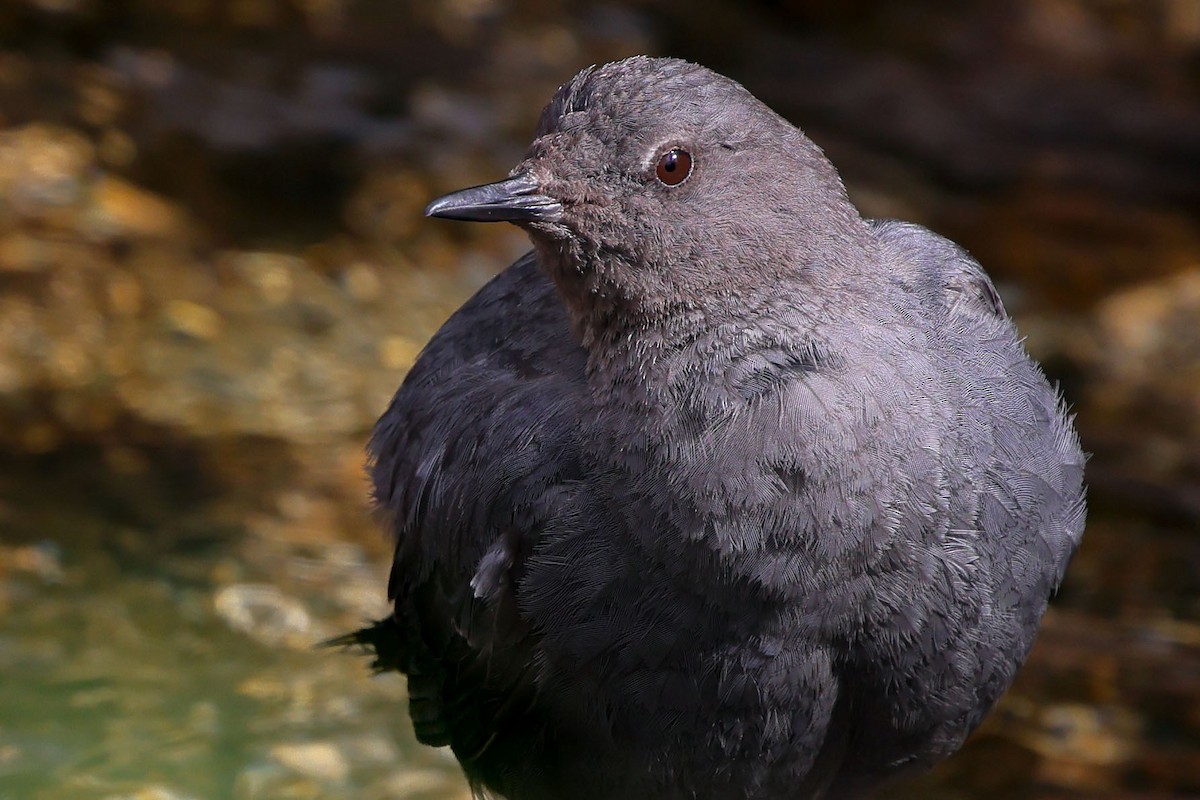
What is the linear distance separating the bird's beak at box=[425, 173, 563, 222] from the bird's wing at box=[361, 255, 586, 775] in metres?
0.50

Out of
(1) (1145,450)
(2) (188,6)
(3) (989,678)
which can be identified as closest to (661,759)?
(3) (989,678)

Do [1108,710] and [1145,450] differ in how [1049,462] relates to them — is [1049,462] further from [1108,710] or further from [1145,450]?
[1145,450]

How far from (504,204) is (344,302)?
3.88m

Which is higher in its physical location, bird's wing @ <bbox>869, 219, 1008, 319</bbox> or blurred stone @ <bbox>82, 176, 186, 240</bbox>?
blurred stone @ <bbox>82, 176, 186, 240</bbox>

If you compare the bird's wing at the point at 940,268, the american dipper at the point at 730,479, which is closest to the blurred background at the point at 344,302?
the american dipper at the point at 730,479

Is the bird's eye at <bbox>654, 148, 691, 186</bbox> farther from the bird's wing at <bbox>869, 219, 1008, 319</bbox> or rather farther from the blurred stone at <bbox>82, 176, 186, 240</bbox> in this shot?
the blurred stone at <bbox>82, 176, 186, 240</bbox>

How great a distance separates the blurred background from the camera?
4.74 m

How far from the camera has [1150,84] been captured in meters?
8.24

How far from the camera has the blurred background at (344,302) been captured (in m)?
4.74

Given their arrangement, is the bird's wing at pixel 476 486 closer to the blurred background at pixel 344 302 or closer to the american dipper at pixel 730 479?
the american dipper at pixel 730 479

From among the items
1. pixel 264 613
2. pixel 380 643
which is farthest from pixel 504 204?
pixel 264 613

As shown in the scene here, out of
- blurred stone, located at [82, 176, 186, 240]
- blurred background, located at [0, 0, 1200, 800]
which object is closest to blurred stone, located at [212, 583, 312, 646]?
blurred background, located at [0, 0, 1200, 800]

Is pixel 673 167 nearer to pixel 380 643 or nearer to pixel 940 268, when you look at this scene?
pixel 940 268

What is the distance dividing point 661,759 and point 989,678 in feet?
2.73
